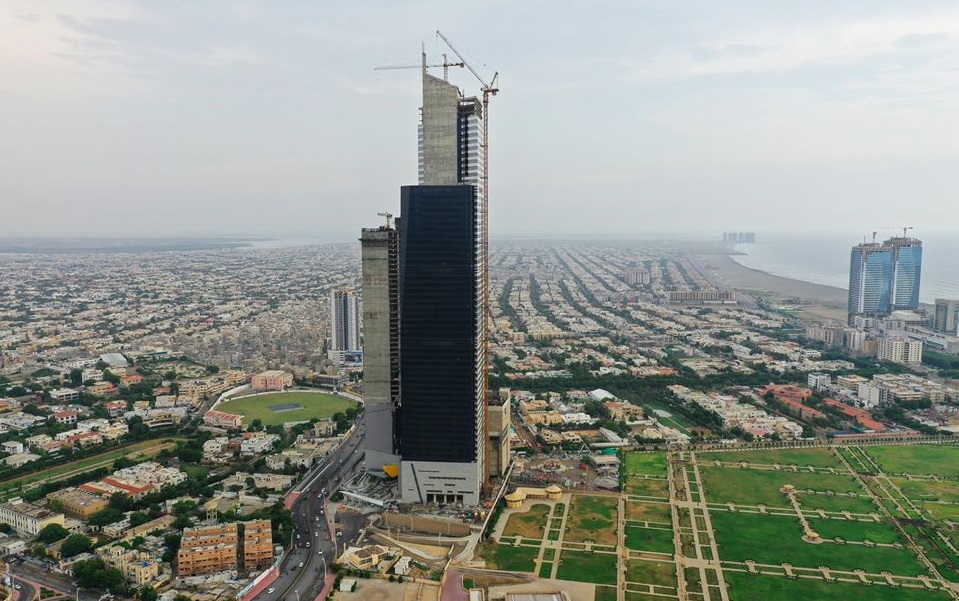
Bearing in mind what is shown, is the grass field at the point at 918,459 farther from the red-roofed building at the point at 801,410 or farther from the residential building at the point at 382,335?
the residential building at the point at 382,335

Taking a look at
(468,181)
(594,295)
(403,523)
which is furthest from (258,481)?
(594,295)

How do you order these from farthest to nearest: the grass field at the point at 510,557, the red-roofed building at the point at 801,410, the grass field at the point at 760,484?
the red-roofed building at the point at 801,410 < the grass field at the point at 760,484 < the grass field at the point at 510,557

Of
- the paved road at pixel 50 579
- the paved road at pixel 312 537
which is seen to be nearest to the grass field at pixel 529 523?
the paved road at pixel 312 537

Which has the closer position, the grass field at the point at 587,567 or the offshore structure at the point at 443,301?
the grass field at the point at 587,567


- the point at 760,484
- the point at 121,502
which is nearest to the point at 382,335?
the point at 121,502

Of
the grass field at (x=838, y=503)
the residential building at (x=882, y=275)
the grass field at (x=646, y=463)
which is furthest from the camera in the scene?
the residential building at (x=882, y=275)

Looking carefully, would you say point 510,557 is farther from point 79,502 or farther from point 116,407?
point 116,407

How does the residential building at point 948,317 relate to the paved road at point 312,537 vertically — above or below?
above
